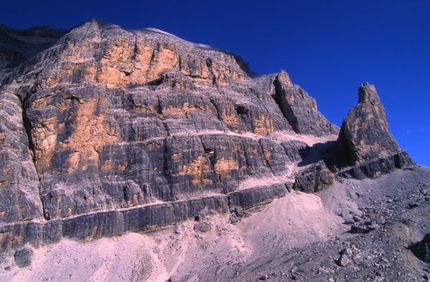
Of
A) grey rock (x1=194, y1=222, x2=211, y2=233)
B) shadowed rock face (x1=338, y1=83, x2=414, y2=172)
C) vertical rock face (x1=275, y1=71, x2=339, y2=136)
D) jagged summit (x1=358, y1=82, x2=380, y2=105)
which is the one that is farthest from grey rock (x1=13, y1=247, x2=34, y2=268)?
jagged summit (x1=358, y1=82, x2=380, y2=105)

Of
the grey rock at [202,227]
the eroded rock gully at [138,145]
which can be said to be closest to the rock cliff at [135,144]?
the eroded rock gully at [138,145]

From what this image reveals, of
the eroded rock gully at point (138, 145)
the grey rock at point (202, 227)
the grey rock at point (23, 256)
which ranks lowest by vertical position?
the grey rock at point (23, 256)

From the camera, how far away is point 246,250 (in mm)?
31719

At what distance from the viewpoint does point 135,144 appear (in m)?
37.9

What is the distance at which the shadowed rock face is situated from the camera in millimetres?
45688

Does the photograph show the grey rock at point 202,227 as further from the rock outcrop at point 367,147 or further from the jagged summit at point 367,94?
the jagged summit at point 367,94

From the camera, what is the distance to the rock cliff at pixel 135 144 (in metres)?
32.1

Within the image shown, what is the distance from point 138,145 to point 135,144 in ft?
1.25

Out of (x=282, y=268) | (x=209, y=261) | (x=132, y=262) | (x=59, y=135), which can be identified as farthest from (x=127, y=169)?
(x=282, y=268)

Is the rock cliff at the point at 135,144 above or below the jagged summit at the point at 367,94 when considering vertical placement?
below

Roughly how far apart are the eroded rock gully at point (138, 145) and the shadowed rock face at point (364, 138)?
159mm

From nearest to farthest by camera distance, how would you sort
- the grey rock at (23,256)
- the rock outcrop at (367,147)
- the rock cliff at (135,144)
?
the grey rock at (23,256) → the rock cliff at (135,144) → the rock outcrop at (367,147)

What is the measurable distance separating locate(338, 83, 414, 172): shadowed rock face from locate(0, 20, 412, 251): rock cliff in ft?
0.49

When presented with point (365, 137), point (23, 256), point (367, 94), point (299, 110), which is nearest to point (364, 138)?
point (365, 137)
